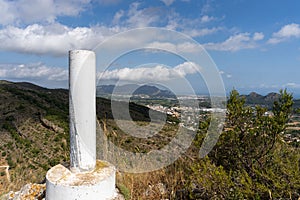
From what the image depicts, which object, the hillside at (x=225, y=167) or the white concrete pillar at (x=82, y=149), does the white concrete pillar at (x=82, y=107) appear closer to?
the white concrete pillar at (x=82, y=149)

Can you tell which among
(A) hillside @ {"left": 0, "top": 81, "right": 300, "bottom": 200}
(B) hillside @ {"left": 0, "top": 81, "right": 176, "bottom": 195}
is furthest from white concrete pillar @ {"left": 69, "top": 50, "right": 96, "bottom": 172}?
(B) hillside @ {"left": 0, "top": 81, "right": 176, "bottom": 195}

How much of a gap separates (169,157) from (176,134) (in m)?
0.43

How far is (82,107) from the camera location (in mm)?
3123

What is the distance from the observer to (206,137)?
4.23 meters

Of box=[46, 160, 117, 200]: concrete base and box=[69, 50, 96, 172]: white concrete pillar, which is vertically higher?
box=[69, 50, 96, 172]: white concrete pillar

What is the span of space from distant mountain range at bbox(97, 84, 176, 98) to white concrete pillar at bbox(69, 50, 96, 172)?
2.70ft

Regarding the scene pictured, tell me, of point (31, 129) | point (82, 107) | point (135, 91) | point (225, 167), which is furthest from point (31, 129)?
point (82, 107)

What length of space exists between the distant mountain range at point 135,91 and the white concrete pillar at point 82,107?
2.70 feet

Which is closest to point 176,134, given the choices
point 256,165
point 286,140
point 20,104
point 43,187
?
point 256,165

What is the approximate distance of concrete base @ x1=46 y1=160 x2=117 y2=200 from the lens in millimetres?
2961

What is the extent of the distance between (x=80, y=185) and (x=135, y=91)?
5.98 feet

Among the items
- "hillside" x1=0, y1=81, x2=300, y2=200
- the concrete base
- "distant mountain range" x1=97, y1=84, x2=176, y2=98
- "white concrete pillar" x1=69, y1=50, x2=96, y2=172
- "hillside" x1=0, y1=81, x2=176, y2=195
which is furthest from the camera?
"hillside" x1=0, y1=81, x2=176, y2=195

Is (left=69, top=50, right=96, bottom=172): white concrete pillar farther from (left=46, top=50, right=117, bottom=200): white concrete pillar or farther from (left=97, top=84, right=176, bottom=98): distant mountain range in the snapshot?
(left=97, top=84, right=176, bottom=98): distant mountain range

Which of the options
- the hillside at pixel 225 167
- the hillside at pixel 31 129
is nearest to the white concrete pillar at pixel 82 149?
the hillside at pixel 225 167
